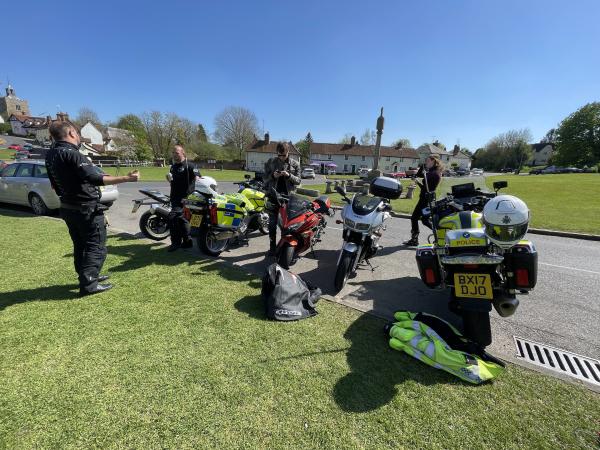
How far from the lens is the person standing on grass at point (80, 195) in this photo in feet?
10.00

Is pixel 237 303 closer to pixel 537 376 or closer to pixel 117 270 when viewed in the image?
pixel 117 270

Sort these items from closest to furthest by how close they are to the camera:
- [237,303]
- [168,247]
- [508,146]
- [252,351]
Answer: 1. [252,351]
2. [237,303]
3. [168,247]
4. [508,146]

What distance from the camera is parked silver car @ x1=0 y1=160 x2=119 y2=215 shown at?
7812 mm

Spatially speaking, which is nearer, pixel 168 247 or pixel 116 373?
pixel 116 373

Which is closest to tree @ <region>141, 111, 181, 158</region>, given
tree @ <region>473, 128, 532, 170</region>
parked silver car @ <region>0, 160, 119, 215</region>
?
parked silver car @ <region>0, 160, 119, 215</region>

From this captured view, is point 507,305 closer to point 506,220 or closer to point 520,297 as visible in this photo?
point 506,220

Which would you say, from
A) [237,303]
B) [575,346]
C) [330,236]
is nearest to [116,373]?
[237,303]

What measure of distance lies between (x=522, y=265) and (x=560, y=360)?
106 centimetres

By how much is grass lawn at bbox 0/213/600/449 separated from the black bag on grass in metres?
0.12

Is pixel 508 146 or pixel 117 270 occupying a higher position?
pixel 508 146

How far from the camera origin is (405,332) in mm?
2652

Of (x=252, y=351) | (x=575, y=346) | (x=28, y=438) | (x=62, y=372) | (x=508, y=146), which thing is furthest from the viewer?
(x=508, y=146)

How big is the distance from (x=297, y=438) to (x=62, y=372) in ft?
6.36

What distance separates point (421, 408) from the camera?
2.00 meters
